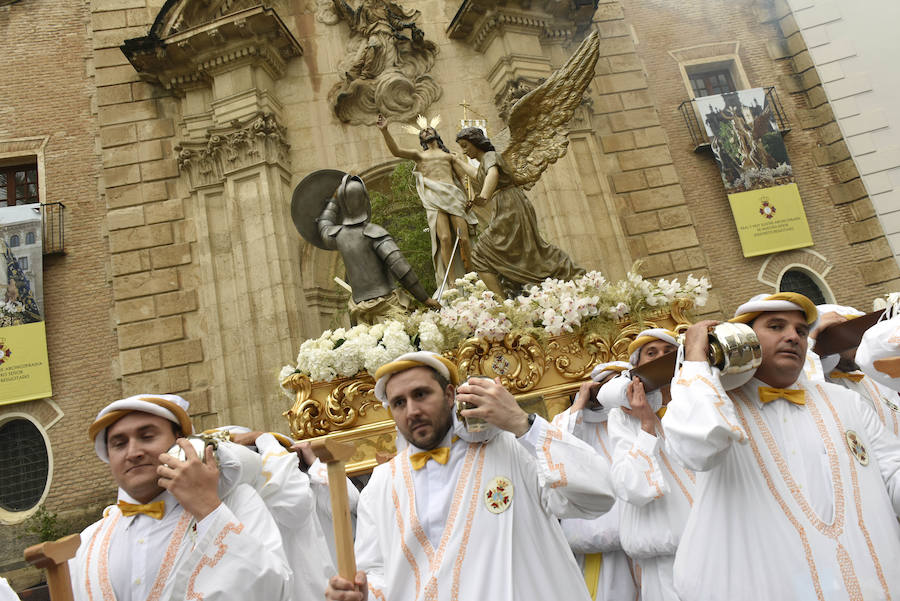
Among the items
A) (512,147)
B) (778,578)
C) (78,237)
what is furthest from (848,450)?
(78,237)

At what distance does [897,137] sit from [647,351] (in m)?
15.0

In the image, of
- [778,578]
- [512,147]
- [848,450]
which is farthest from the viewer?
[512,147]

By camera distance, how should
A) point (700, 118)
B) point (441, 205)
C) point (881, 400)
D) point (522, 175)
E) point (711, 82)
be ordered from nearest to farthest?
point (881, 400) < point (441, 205) < point (522, 175) < point (700, 118) < point (711, 82)

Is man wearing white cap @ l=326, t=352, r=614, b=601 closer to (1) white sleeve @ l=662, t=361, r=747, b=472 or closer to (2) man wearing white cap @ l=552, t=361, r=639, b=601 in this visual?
(1) white sleeve @ l=662, t=361, r=747, b=472

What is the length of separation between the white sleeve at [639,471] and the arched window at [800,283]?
13.3 meters

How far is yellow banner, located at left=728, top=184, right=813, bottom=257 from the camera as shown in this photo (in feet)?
49.0

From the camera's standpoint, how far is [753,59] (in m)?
16.5

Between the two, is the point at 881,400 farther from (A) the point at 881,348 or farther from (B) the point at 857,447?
(B) the point at 857,447

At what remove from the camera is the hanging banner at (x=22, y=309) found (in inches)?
493

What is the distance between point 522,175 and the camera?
28.1ft

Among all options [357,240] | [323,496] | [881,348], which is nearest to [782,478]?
[881,348]

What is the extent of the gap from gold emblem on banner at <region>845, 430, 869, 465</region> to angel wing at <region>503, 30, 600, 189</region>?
6.50 meters

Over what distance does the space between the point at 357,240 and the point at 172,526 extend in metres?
5.55

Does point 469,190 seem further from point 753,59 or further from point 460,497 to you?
point 753,59
